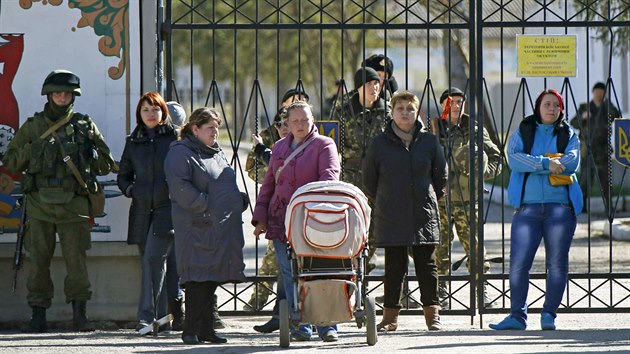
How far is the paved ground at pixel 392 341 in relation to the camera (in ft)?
29.6

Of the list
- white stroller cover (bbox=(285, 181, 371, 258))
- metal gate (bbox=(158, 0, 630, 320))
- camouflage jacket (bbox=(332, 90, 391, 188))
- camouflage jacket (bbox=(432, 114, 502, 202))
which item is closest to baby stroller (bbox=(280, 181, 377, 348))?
white stroller cover (bbox=(285, 181, 371, 258))

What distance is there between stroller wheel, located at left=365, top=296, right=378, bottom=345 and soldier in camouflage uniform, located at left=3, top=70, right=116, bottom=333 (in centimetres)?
223

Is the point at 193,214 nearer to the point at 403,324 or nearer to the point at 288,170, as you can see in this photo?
the point at 288,170

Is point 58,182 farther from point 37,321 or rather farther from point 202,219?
point 202,219

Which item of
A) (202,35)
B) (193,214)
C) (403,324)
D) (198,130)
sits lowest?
(403,324)

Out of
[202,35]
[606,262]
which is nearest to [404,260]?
[606,262]

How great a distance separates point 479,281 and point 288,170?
81.6 inches

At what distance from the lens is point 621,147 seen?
1061cm

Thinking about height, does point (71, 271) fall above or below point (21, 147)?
below

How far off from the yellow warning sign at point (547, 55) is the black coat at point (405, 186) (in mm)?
1063

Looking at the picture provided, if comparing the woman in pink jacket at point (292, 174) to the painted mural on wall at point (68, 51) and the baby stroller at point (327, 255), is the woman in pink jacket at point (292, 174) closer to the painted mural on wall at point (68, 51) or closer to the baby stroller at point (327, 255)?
the baby stroller at point (327, 255)

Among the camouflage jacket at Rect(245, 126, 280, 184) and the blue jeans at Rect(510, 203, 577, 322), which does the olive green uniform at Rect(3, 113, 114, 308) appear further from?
the blue jeans at Rect(510, 203, 577, 322)

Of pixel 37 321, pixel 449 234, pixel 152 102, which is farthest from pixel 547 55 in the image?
pixel 37 321

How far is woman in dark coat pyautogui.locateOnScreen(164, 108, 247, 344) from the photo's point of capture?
30.4 feet
